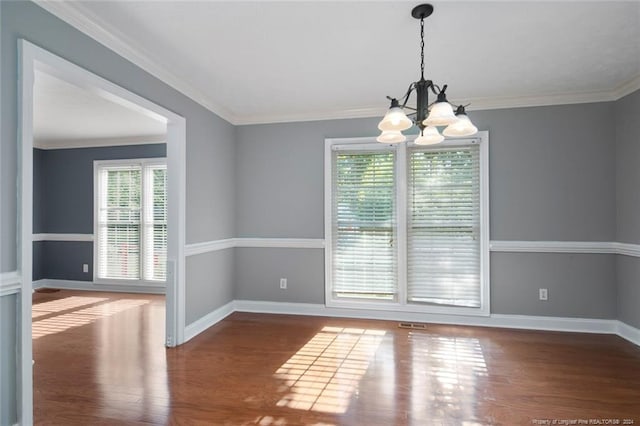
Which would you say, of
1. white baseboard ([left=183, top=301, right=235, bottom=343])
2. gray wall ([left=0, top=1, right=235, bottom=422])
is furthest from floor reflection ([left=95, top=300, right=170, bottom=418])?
gray wall ([left=0, top=1, right=235, bottom=422])

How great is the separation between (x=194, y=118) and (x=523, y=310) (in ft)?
13.7

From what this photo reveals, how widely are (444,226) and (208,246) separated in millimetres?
2747

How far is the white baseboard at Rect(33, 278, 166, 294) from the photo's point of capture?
5340mm

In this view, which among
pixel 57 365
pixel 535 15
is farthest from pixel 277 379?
pixel 535 15

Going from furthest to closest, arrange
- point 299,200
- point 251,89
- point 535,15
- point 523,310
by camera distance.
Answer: point 299,200, point 523,310, point 251,89, point 535,15

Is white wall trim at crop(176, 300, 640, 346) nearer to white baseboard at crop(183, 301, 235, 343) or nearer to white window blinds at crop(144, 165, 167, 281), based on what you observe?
white baseboard at crop(183, 301, 235, 343)

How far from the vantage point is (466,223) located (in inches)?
148

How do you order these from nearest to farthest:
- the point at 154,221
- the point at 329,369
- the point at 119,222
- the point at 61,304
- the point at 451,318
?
the point at 329,369 < the point at 451,318 < the point at 61,304 < the point at 154,221 < the point at 119,222

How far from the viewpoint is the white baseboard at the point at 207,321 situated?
3.32m

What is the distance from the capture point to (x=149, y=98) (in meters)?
2.80

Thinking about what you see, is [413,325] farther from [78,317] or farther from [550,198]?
[78,317]

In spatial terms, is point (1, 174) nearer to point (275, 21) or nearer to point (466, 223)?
point (275, 21)

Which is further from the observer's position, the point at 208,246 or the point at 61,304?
the point at 61,304

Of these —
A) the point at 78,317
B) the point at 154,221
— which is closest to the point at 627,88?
the point at 154,221
